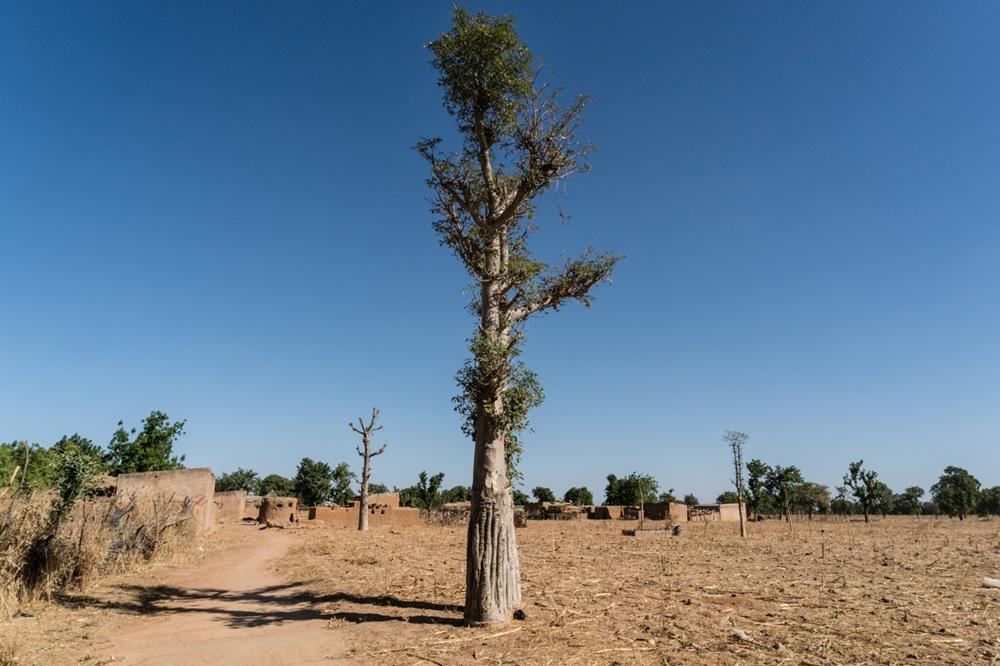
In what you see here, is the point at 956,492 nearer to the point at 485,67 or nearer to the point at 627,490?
the point at 627,490

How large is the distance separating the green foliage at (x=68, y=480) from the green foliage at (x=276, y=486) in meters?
74.2

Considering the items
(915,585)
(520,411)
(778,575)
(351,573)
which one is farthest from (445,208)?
(915,585)

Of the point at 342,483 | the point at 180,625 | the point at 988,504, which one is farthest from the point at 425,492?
the point at 988,504

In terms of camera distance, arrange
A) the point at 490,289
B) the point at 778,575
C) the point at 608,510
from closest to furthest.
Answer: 1. the point at 490,289
2. the point at 778,575
3. the point at 608,510

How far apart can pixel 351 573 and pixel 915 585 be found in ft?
38.8

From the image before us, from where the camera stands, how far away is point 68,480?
11328 millimetres

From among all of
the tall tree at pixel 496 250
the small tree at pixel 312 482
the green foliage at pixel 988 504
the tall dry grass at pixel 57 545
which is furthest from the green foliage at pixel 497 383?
the green foliage at pixel 988 504

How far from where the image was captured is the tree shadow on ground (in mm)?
9078

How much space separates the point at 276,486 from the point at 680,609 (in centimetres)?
9264

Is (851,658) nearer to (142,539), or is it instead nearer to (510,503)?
(510,503)

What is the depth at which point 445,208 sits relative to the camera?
10.9 m

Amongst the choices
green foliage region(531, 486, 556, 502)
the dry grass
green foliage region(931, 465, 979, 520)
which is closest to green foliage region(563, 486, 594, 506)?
green foliage region(531, 486, 556, 502)

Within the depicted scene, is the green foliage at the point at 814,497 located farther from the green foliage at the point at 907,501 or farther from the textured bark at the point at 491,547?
the textured bark at the point at 491,547

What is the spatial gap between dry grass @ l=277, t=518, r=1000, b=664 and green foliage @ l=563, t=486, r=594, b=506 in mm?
55395
